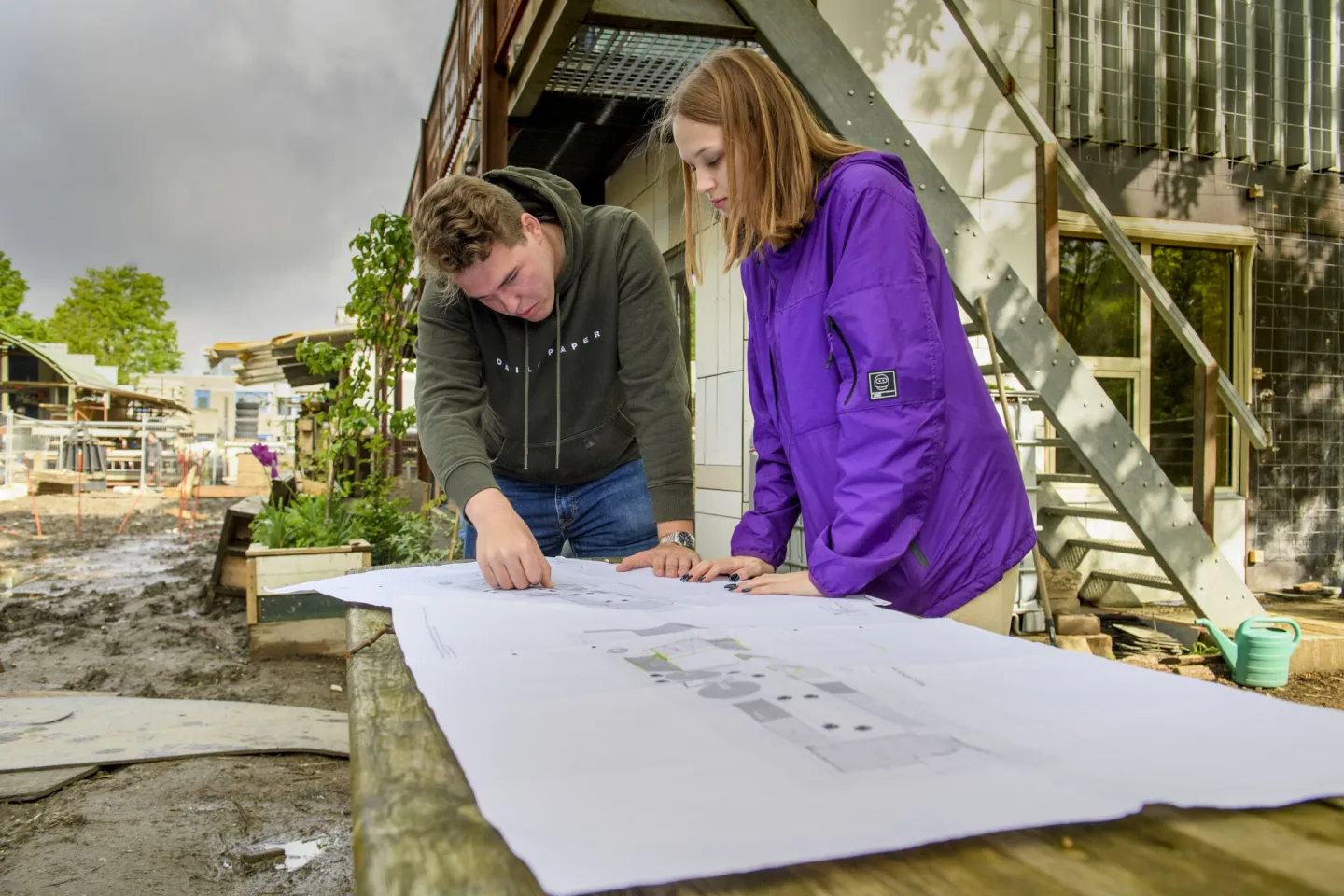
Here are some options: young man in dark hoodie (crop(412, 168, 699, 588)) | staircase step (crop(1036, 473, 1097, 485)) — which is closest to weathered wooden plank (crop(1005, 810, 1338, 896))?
young man in dark hoodie (crop(412, 168, 699, 588))

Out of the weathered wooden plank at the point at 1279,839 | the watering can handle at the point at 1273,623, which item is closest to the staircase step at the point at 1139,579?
the watering can handle at the point at 1273,623

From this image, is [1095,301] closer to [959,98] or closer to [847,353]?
[959,98]

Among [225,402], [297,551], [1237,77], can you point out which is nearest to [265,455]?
[297,551]

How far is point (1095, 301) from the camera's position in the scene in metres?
6.25

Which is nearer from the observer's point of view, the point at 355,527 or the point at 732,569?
the point at 732,569

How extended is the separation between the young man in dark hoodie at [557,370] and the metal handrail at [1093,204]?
2715 millimetres

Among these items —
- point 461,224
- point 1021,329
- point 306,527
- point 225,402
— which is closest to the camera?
point 461,224

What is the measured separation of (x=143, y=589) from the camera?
657cm

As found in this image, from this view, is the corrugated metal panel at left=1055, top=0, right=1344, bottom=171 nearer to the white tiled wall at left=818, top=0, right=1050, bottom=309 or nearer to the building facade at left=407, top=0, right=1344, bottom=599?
the building facade at left=407, top=0, right=1344, bottom=599

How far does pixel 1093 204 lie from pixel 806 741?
4458mm

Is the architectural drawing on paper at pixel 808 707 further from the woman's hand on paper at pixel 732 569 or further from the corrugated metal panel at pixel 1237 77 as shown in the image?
the corrugated metal panel at pixel 1237 77

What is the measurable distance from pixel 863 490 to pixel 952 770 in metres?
0.69

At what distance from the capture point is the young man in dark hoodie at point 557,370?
6.07ft

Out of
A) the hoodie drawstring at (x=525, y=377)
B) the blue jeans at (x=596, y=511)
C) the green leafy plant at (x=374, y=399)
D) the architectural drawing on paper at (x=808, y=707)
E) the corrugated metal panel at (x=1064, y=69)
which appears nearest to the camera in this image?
the architectural drawing on paper at (x=808, y=707)
